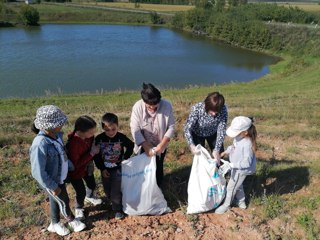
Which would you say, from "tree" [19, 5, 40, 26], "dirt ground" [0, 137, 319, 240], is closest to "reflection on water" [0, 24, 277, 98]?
"tree" [19, 5, 40, 26]

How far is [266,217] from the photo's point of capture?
4.26 m

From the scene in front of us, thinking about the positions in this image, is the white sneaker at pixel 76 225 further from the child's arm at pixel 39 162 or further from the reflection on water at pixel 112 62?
the reflection on water at pixel 112 62

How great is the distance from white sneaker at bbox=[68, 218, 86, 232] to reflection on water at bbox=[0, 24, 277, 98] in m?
18.7

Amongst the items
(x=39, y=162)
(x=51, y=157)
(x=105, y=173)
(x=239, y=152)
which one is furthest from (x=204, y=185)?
(x=39, y=162)

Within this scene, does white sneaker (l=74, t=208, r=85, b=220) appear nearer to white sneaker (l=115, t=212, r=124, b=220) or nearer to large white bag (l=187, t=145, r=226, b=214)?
white sneaker (l=115, t=212, r=124, b=220)

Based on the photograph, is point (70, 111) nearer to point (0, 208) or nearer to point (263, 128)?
point (263, 128)

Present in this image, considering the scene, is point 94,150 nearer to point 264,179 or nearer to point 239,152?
point 239,152

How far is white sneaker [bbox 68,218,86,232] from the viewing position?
3.97 metres

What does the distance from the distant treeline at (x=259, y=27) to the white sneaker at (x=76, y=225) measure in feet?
123

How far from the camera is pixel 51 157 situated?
3535 mm

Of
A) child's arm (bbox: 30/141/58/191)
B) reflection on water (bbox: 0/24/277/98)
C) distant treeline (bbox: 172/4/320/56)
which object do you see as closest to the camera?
child's arm (bbox: 30/141/58/191)

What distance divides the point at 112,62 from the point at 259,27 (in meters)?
23.3

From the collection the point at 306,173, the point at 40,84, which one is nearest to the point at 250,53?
the point at 40,84

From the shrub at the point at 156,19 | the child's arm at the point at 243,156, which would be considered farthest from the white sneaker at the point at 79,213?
the shrub at the point at 156,19
